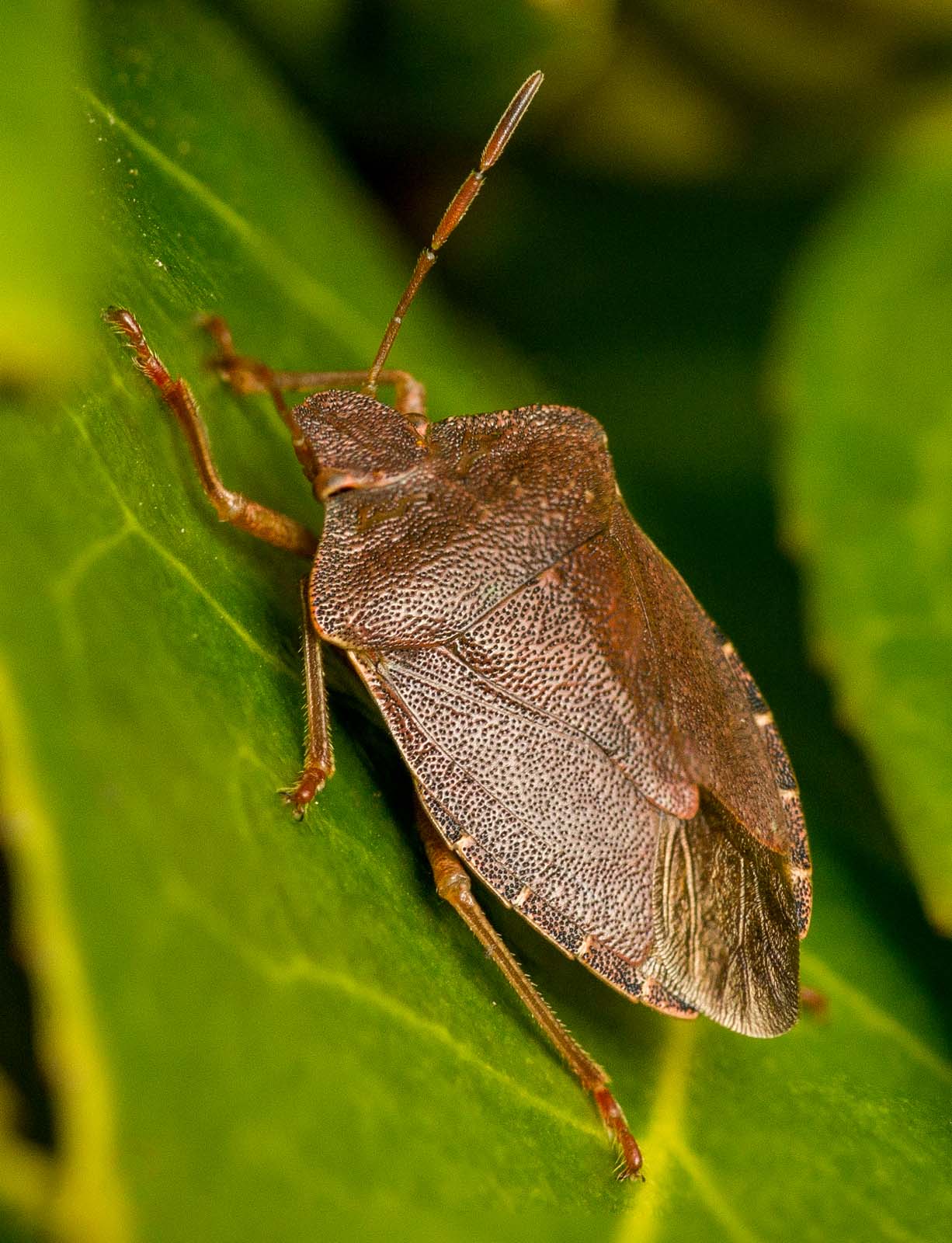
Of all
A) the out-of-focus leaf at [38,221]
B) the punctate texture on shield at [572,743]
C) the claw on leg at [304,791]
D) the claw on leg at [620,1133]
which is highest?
the out-of-focus leaf at [38,221]

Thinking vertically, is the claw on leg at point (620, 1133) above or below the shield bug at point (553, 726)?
below

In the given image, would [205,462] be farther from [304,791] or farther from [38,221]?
[38,221]

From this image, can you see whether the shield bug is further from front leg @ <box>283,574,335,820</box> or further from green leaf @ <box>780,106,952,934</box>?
green leaf @ <box>780,106,952,934</box>

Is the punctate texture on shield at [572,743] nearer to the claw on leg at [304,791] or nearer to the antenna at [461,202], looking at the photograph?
the claw on leg at [304,791]

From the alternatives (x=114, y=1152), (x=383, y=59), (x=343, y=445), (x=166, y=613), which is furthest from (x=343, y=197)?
(x=114, y=1152)

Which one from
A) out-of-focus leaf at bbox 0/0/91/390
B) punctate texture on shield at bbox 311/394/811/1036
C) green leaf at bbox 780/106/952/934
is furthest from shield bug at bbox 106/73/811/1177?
out-of-focus leaf at bbox 0/0/91/390

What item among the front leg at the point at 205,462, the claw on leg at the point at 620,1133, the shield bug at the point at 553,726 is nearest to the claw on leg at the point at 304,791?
the shield bug at the point at 553,726

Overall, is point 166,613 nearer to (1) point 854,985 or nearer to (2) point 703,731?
(2) point 703,731

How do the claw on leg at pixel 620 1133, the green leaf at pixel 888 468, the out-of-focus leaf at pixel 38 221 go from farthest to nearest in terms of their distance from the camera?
the green leaf at pixel 888 468, the claw on leg at pixel 620 1133, the out-of-focus leaf at pixel 38 221
